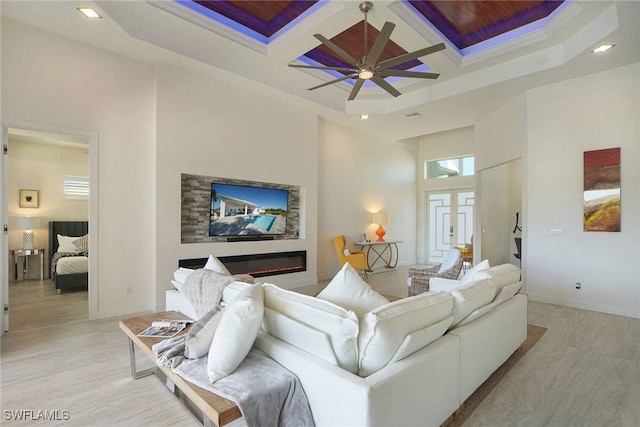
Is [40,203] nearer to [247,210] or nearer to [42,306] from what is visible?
[42,306]

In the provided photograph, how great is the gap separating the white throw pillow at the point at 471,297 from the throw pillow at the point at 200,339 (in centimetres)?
154

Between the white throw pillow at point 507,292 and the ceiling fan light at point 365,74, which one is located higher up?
the ceiling fan light at point 365,74

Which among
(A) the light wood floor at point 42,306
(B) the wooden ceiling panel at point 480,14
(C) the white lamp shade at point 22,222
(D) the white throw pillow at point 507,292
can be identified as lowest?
(A) the light wood floor at point 42,306

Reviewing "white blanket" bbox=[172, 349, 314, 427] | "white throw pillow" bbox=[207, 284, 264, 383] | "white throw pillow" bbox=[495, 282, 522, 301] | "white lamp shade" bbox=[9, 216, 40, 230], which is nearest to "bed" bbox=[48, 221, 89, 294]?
"white lamp shade" bbox=[9, 216, 40, 230]

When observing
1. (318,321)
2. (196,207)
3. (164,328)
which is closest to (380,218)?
(196,207)

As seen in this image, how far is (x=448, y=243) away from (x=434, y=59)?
5359mm

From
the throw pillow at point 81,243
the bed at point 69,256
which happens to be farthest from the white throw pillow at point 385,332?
the throw pillow at point 81,243

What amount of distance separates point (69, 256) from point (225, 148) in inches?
143

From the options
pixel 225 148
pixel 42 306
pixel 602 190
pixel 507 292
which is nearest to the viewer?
pixel 507 292

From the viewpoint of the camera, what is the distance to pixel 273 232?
18.6 feet

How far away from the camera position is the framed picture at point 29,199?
20.5ft

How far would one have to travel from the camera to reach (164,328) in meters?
2.42

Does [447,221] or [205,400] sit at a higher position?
[447,221]

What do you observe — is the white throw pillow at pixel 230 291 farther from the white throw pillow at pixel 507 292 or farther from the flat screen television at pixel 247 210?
the flat screen television at pixel 247 210
